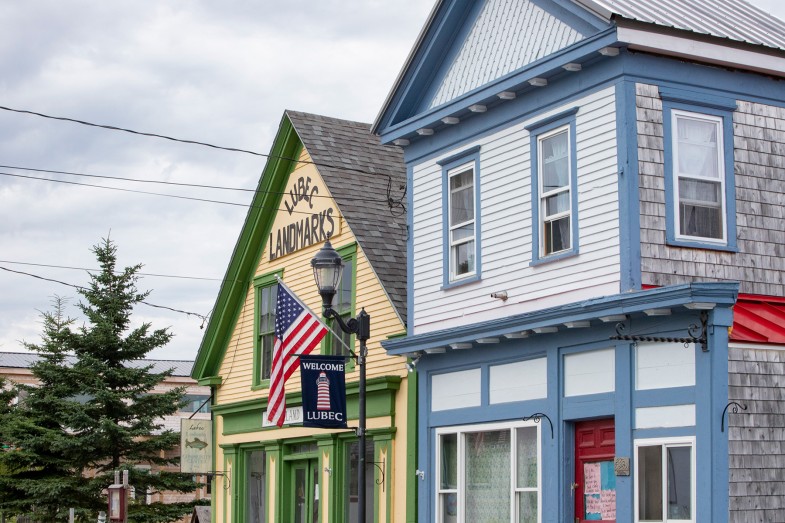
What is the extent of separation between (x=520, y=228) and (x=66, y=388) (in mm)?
18838

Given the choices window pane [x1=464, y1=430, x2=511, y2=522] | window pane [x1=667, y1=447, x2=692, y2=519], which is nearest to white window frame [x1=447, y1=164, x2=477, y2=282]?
window pane [x1=464, y1=430, x2=511, y2=522]

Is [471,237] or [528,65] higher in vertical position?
[528,65]

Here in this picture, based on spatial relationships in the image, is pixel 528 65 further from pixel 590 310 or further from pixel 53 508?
pixel 53 508

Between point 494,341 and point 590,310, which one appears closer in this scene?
point 590,310

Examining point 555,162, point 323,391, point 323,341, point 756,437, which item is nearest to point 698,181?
point 555,162

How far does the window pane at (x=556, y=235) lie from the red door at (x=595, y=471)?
2219mm

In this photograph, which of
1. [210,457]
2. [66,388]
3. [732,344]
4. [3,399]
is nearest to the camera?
[732,344]

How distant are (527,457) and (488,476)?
1.02 m

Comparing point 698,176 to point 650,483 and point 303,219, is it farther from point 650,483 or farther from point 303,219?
point 303,219

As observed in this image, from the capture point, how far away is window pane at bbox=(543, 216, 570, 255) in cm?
1593

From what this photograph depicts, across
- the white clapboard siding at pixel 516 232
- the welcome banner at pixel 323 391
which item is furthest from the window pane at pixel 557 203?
the welcome banner at pixel 323 391

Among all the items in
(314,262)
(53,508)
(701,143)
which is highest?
(701,143)

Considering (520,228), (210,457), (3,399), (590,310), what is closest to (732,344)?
(590,310)

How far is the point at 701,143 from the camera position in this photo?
15.2 metres
